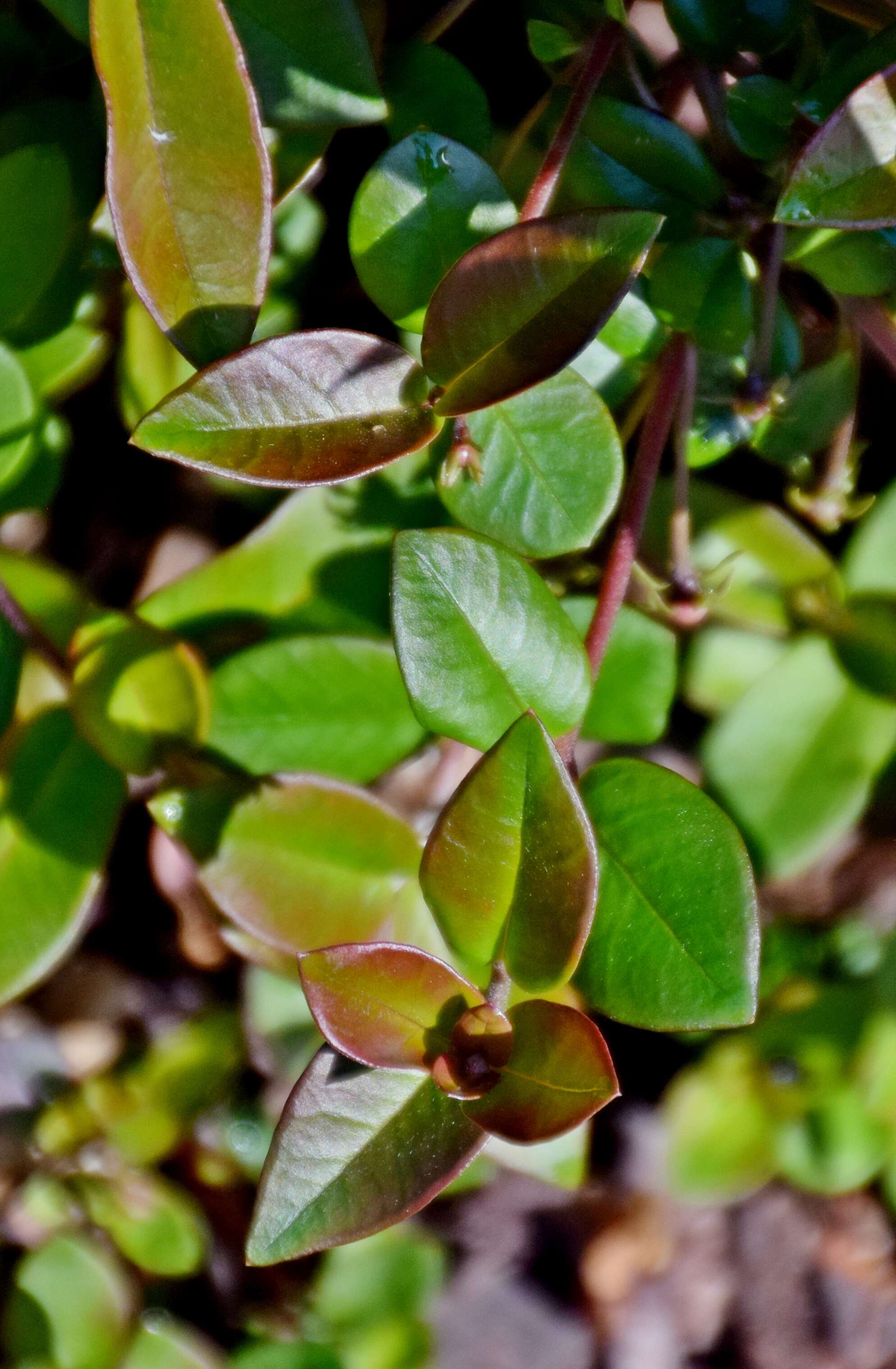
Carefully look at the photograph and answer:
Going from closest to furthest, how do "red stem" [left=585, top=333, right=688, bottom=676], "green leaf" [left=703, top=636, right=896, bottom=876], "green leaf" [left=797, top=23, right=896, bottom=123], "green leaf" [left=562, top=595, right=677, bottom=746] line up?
"green leaf" [left=797, top=23, right=896, bottom=123] → "red stem" [left=585, top=333, right=688, bottom=676] → "green leaf" [left=562, top=595, right=677, bottom=746] → "green leaf" [left=703, top=636, right=896, bottom=876]

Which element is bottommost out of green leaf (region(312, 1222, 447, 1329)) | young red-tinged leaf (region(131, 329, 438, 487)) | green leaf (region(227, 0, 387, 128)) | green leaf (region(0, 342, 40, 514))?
green leaf (region(312, 1222, 447, 1329))

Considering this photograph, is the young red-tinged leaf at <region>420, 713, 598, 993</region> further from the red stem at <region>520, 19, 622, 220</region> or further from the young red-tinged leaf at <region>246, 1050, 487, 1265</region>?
the red stem at <region>520, 19, 622, 220</region>

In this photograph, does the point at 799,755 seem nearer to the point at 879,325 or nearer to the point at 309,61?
the point at 879,325

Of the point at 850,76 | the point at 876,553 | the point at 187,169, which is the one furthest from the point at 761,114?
the point at 876,553

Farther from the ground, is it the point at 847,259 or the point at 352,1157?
the point at 847,259

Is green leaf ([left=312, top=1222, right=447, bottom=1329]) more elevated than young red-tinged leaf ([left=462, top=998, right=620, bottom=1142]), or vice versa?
young red-tinged leaf ([left=462, top=998, right=620, bottom=1142])

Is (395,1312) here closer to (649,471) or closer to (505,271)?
(649,471)

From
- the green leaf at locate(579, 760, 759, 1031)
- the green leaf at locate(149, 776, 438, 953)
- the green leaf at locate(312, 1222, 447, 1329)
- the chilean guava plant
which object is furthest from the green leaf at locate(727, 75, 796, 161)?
the green leaf at locate(312, 1222, 447, 1329)
